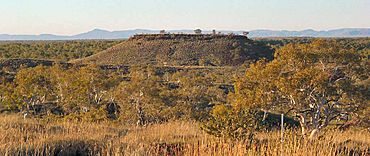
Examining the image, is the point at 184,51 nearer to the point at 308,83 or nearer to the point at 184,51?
the point at 184,51

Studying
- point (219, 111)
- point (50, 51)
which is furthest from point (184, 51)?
point (219, 111)

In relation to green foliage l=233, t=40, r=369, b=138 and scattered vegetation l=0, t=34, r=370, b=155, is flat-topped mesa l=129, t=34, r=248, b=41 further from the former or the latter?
green foliage l=233, t=40, r=369, b=138

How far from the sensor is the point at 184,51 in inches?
2916

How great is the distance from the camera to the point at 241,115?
9156 mm

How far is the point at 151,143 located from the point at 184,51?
64.8 metres

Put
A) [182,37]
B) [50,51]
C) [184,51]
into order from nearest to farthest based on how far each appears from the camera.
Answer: [184,51] < [182,37] < [50,51]

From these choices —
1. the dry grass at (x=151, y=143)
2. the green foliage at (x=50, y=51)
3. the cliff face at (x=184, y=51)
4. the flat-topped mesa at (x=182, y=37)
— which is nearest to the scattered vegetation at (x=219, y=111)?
the dry grass at (x=151, y=143)

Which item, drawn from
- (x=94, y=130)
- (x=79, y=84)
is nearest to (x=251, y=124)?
(x=94, y=130)

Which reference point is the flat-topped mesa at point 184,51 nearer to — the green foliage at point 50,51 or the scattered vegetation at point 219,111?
the green foliage at point 50,51

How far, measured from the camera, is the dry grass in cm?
732

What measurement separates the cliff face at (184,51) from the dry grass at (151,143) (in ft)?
184

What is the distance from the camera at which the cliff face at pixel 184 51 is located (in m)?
69.2

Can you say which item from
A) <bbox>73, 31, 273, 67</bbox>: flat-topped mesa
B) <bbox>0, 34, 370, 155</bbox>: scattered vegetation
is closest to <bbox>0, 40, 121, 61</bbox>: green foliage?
<bbox>73, 31, 273, 67</bbox>: flat-topped mesa

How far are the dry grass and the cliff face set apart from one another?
56.2 m
